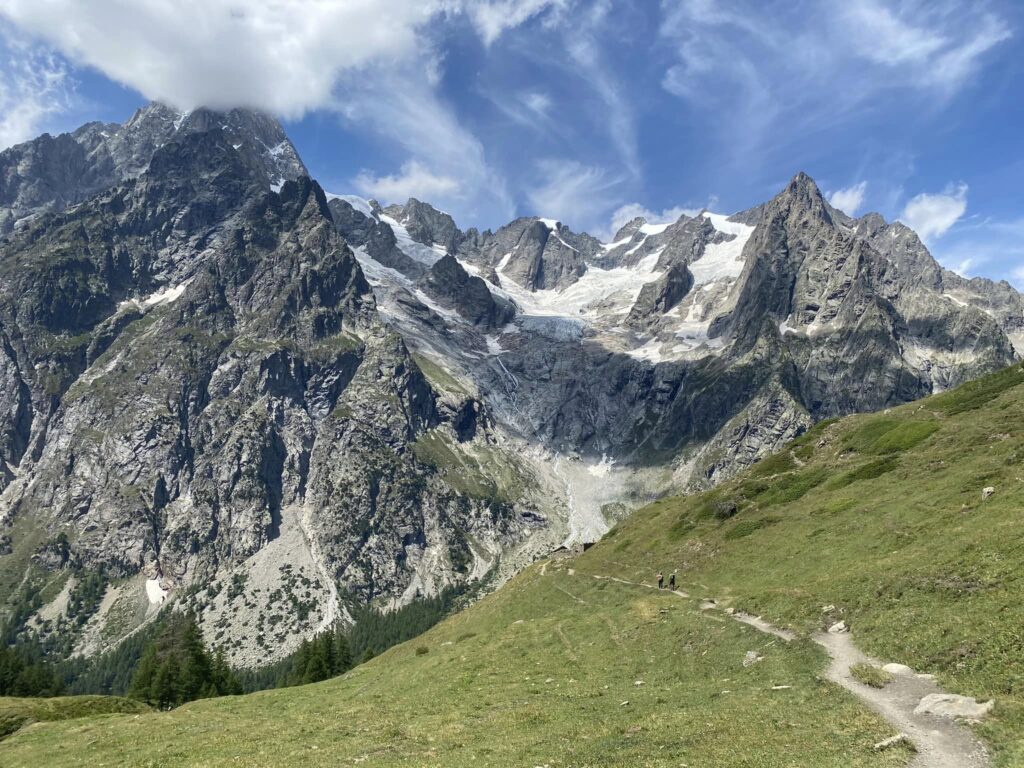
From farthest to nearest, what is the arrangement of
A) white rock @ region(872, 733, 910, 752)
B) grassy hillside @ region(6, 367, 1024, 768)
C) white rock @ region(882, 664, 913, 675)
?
white rock @ region(882, 664, 913, 675), grassy hillside @ region(6, 367, 1024, 768), white rock @ region(872, 733, 910, 752)

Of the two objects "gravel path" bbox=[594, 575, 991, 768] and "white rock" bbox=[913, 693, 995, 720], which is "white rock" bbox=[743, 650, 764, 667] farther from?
"white rock" bbox=[913, 693, 995, 720]

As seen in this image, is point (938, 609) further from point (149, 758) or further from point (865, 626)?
point (149, 758)

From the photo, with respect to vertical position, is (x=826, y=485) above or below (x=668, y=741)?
above

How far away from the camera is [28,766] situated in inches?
1315

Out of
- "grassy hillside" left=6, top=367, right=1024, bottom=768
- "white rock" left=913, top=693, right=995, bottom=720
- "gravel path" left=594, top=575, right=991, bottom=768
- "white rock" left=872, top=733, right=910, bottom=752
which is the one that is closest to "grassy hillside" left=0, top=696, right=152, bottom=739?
"grassy hillside" left=6, top=367, right=1024, bottom=768

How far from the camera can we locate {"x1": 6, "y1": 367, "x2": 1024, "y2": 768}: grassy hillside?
25.3 meters

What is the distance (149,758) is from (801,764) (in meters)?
31.3

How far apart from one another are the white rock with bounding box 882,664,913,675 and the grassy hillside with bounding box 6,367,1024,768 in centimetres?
49

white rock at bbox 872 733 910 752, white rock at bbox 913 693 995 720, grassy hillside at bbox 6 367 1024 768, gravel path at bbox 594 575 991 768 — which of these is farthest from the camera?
grassy hillside at bbox 6 367 1024 768

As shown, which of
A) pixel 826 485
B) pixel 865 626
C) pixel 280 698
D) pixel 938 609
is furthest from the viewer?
pixel 826 485

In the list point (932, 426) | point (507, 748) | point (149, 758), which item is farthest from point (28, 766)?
point (932, 426)

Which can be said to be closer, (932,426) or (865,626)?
(865,626)

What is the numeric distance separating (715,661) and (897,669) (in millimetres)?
12214

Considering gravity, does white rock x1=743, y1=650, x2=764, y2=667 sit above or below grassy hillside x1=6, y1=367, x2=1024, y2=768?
below
